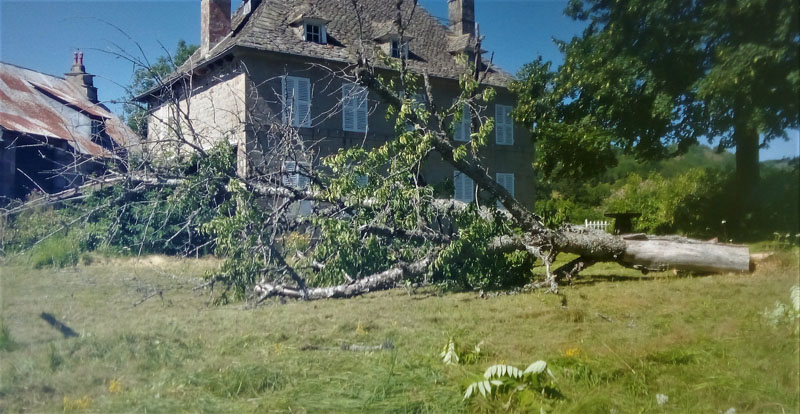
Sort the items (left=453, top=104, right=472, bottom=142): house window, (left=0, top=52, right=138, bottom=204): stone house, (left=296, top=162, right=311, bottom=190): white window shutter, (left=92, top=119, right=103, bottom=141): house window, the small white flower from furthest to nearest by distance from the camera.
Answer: (left=453, top=104, right=472, bottom=142): house window
(left=296, top=162, right=311, bottom=190): white window shutter
the small white flower
(left=92, top=119, right=103, bottom=141): house window
(left=0, top=52, right=138, bottom=204): stone house

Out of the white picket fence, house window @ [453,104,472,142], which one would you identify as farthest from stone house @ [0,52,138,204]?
the white picket fence

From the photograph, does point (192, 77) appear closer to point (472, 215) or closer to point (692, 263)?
point (472, 215)

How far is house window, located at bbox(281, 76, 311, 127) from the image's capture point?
2854 millimetres

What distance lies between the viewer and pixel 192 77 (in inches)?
111

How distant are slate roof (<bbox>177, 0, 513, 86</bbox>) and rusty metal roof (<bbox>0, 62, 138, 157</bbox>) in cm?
44

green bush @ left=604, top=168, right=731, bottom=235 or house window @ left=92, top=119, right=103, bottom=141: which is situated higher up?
house window @ left=92, top=119, right=103, bottom=141

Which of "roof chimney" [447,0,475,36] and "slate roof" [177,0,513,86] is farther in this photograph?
"roof chimney" [447,0,475,36]

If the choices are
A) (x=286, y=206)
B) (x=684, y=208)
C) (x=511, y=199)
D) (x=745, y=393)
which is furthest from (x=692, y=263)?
(x=286, y=206)

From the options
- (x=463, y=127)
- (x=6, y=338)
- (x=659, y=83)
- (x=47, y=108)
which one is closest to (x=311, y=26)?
(x=463, y=127)

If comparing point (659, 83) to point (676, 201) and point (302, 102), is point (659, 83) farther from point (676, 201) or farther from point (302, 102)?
point (302, 102)

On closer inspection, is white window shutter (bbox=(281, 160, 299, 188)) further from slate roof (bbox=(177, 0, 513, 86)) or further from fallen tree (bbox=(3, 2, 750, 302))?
slate roof (bbox=(177, 0, 513, 86))

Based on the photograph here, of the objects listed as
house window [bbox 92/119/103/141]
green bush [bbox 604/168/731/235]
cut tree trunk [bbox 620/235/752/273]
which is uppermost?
house window [bbox 92/119/103/141]

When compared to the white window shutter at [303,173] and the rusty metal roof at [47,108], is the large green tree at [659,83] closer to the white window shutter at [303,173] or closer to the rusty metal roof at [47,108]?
the white window shutter at [303,173]

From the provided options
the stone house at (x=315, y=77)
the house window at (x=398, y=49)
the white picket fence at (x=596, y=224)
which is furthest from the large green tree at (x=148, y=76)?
the white picket fence at (x=596, y=224)
